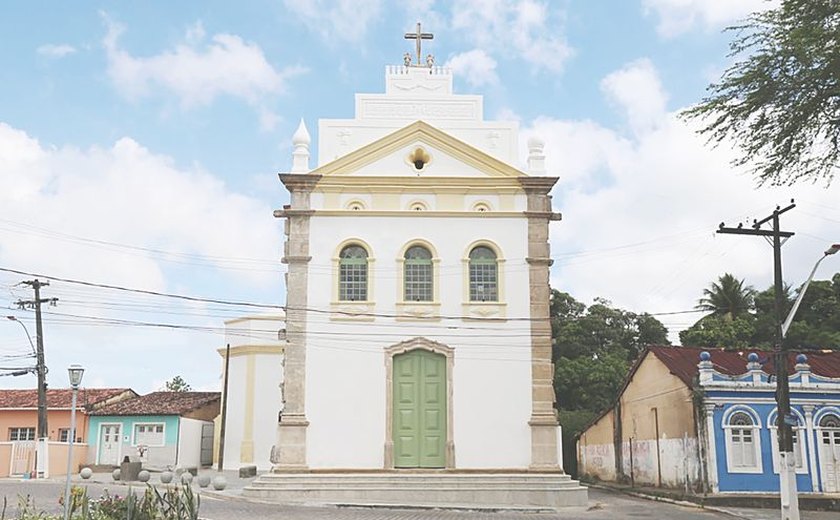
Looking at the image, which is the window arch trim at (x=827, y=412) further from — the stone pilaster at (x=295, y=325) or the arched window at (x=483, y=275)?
the stone pilaster at (x=295, y=325)

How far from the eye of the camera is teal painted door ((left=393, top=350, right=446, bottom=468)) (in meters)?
20.3

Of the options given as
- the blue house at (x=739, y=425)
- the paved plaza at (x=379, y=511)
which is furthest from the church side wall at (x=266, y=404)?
the blue house at (x=739, y=425)

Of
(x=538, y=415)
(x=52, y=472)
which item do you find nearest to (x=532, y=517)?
(x=538, y=415)

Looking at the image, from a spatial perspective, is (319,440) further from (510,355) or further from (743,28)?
(743,28)

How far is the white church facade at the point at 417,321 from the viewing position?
65.6 feet

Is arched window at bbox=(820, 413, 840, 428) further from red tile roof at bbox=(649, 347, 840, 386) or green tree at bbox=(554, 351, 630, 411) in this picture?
green tree at bbox=(554, 351, 630, 411)

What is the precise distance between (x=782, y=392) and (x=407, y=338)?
7.90 m

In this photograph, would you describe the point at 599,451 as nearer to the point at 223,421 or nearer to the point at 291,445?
the point at 223,421

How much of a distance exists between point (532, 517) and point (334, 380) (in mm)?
5473

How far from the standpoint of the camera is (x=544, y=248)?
69.8 feet

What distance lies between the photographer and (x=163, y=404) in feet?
111

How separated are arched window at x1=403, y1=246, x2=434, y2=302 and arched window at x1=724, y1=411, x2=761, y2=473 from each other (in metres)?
7.76

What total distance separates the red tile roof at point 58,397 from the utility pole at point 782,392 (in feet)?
82.2

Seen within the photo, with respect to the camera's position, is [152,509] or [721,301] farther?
[721,301]
